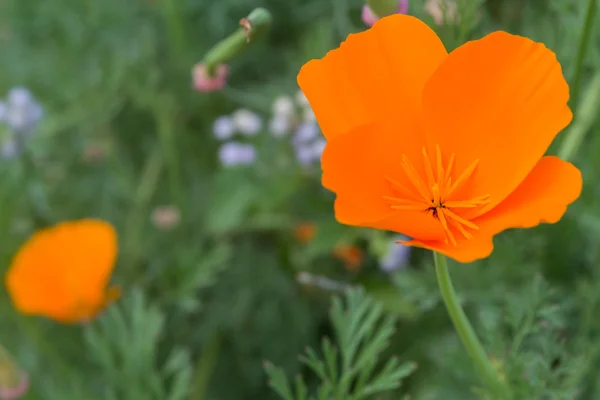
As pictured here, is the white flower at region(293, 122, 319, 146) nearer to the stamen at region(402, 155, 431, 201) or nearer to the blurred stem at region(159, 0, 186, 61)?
the blurred stem at region(159, 0, 186, 61)

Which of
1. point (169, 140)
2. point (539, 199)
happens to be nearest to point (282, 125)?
point (169, 140)

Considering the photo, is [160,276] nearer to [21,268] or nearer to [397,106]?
[21,268]

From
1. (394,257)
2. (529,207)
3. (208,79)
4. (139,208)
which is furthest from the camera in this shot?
(139,208)

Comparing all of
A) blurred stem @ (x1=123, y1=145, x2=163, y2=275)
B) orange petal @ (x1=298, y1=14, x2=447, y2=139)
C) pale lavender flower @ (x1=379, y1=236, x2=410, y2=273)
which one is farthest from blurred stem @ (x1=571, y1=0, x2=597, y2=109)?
blurred stem @ (x1=123, y1=145, x2=163, y2=275)

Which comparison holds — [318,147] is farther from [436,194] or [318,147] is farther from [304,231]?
[436,194]

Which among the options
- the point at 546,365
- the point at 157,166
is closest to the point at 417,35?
the point at 546,365

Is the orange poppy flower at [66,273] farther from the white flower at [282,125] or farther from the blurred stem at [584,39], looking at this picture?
the blurred stem at [584,39]
